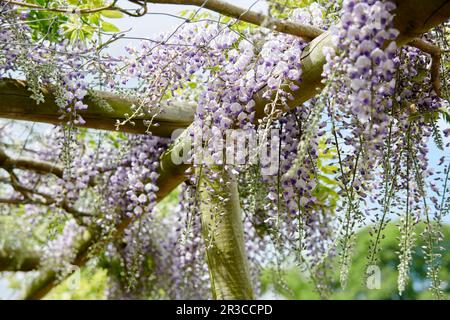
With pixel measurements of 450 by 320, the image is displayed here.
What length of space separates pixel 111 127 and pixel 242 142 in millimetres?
812

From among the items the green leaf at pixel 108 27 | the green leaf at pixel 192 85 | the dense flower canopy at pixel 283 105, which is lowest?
the dense flower canopy at pixel 283 105

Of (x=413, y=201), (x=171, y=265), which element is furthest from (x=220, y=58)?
(x=171, y=265)

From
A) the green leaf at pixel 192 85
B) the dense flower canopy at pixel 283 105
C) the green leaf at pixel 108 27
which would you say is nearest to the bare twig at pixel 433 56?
the dense flower canopy at pixel 283 105

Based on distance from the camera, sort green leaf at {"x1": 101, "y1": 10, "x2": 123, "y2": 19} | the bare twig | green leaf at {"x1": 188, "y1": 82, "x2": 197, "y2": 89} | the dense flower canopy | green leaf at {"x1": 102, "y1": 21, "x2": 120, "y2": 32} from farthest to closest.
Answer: green leaf at {"x1": 188, "y1": 82, "x2": 197, "y2": 89} < green leaf at {"x1": 102, "y1": 21, "x2": 120, "y2": 32} < green leaf at {"x1": 101, "y1": 10, "x2": 123, "y2": 19} < the bare twig < the dense flower canopy

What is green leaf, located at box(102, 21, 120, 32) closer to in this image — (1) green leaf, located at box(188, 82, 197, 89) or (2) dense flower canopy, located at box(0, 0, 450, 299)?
(2) dense flower canopy, located at box(0, 0, 450, 299)

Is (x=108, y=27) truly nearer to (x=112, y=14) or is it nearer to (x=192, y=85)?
(x=112, y=14)

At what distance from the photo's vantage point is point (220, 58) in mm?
1914

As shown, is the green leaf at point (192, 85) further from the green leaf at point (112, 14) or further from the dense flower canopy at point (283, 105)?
the green leaf at point (112, 14)

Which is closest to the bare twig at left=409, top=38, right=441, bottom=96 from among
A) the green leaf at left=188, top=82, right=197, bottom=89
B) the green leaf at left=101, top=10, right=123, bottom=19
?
the green leaf at left=101, top=10, right=123, bottom=19

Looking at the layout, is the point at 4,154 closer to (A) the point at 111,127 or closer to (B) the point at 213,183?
(A) the point at 111,127

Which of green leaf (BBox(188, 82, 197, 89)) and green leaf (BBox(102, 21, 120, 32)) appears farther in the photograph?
green leaf (BBox(188, 82, 197, 89))

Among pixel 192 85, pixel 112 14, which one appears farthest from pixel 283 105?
pixel 192 85

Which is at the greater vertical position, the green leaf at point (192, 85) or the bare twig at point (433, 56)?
the green leaf at point (192, 85)
